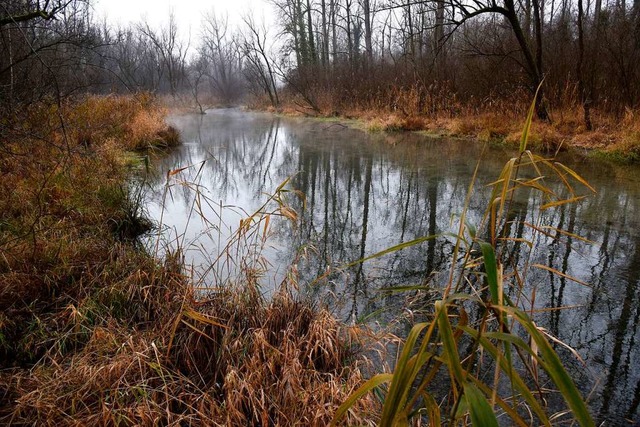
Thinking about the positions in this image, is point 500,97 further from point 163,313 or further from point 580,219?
point 163,313

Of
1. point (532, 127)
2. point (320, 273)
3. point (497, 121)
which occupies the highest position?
point (497, 121)

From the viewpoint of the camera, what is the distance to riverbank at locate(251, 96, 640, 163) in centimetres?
686

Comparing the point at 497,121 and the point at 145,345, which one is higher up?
the point at 497,121

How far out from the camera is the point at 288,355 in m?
1.99

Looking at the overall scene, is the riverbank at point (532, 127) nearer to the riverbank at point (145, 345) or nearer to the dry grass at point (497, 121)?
the dry grass at point (497, 121)

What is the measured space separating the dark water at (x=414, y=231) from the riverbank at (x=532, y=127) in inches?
23.5

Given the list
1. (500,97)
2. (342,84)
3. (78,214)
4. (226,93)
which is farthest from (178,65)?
(78,214)

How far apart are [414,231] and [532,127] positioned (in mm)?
5449

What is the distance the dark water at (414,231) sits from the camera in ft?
7.81

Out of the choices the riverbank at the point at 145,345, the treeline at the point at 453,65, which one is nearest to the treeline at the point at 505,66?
the treeline at the point at 453,65

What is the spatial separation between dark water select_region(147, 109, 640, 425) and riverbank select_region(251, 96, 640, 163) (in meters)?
0.60

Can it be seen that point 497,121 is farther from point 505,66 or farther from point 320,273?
point 320,273

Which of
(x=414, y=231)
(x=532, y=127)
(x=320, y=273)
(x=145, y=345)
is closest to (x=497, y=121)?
(x=532, y=127)

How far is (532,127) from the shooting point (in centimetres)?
823
